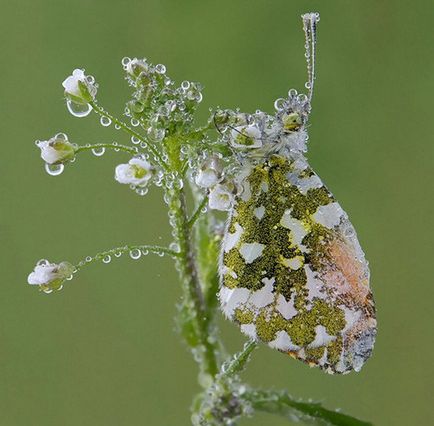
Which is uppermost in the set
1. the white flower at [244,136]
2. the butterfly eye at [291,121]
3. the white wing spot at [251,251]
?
the butterfly eye at [291,121]

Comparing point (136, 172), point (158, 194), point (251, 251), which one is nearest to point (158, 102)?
point (136, 172)

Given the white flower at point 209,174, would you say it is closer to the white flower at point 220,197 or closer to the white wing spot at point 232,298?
the white flower at point 220,197

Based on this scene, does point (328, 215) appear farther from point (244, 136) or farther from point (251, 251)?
point (244, 136)

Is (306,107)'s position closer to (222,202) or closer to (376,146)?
(222,202)

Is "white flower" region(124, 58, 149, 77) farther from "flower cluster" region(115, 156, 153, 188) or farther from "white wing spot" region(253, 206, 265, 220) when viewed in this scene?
"white wing spot" region(253, 206, 265, 220)

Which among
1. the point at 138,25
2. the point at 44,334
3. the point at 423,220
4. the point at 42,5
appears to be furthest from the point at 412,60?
the point at 44,334

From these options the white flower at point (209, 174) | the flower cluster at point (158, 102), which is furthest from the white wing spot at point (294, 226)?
the flower cluster at point (158, 102)

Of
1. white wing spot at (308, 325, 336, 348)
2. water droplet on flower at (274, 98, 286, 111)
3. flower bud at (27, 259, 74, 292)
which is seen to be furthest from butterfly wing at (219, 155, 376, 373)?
flower bud at (27, 259, 74, 292)
